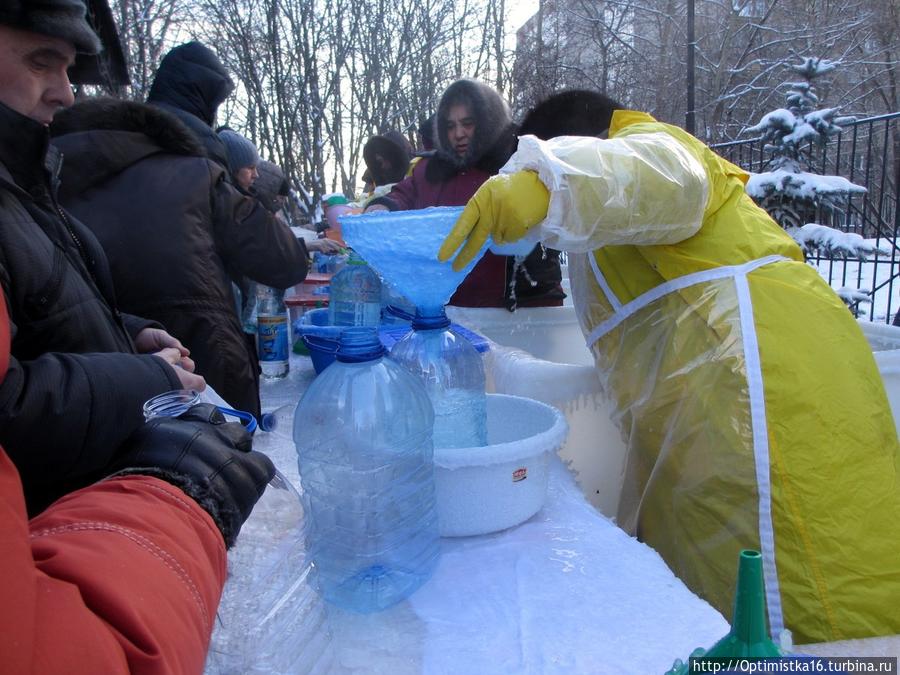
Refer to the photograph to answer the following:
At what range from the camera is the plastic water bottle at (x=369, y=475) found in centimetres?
109

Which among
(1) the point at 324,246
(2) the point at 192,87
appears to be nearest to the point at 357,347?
(2) the point at 192,87

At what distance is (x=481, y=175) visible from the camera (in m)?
2.99

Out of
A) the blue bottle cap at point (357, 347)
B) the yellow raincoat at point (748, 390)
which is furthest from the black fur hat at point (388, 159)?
the blue bottle cap at point (357, 347)

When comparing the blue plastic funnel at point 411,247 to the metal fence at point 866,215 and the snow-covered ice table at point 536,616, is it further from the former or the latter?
the metal fence at point 866,215

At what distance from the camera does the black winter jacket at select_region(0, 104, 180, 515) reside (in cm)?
89

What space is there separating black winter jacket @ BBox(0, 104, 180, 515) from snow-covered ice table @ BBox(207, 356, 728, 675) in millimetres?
381

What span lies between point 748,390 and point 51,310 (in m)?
→ 1.46

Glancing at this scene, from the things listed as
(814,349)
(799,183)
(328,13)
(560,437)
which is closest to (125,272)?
(560,437)

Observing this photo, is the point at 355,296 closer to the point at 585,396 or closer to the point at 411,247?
the point at 585,396

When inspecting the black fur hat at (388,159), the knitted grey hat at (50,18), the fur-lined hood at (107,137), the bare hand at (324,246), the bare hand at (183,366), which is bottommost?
the bare hand at (183,366)

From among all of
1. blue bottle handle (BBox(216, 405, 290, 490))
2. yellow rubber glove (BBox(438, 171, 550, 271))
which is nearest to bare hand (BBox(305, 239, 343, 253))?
yellow rubber glove (BBox(438, 171, 550, 271))

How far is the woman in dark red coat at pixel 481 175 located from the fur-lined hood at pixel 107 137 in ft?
4.04

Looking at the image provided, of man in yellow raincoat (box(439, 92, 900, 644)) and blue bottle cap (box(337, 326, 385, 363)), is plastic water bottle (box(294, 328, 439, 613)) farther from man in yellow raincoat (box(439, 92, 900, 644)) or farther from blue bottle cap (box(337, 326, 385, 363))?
man in yellow raincoat (box(439, 92, 900, 644))

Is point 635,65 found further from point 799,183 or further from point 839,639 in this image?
point 839,639
